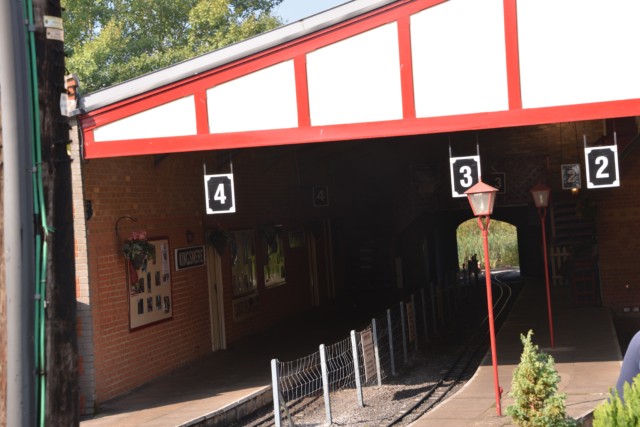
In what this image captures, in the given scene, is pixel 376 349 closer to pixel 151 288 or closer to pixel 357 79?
pixel 151 288

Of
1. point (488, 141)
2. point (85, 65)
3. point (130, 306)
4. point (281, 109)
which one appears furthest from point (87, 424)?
point (85, 65)

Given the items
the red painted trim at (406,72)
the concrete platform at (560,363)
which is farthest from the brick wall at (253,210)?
the red painted trim at (406,72)

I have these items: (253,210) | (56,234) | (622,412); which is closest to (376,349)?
(253,210)

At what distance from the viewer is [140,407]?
12.7 meters

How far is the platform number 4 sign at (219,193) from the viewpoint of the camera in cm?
1329

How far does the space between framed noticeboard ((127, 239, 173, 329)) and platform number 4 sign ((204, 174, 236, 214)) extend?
1.53 meters

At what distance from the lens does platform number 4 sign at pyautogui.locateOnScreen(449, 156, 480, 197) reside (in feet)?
41.5

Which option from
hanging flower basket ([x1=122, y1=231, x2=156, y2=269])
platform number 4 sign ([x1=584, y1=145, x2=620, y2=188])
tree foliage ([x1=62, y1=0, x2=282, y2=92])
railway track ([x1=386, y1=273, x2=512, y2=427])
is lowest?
railway track ([x1=386, y1=273, x2=512, y2=427])

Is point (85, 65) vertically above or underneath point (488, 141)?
above

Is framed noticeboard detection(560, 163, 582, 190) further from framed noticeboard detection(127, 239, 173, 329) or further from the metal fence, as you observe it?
framed noticeboard detection(127, 239, 173, 329)

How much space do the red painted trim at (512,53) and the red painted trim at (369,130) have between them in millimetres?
186

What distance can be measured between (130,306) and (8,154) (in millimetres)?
9671

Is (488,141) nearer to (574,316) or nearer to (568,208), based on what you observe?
(568,208)

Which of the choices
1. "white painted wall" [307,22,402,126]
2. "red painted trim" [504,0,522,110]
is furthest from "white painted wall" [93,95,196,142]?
"red painted trim" [504,0,522,110]
